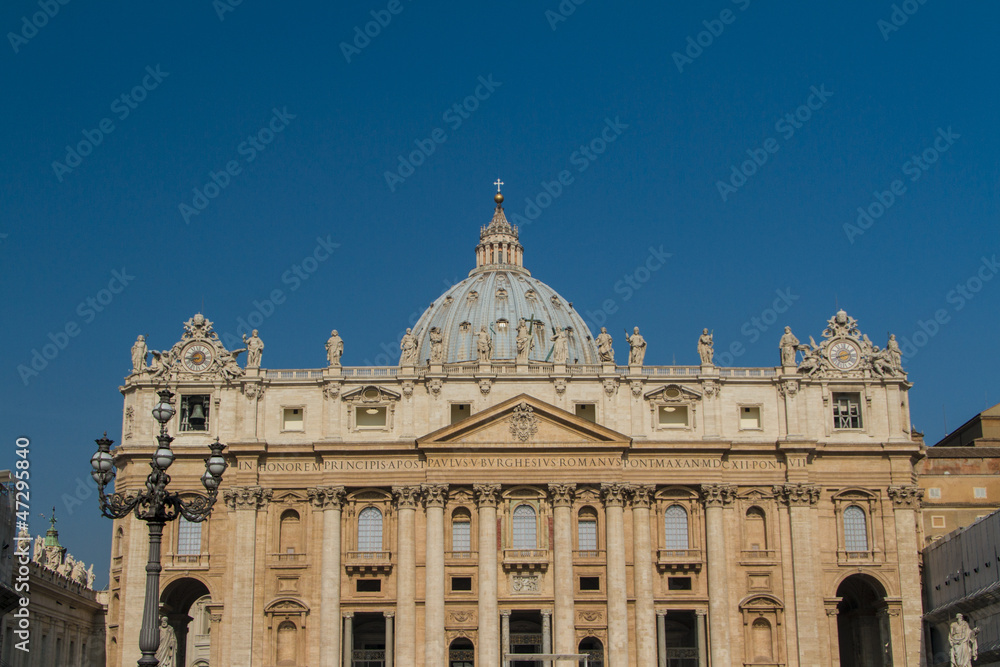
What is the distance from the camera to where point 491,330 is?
121 m

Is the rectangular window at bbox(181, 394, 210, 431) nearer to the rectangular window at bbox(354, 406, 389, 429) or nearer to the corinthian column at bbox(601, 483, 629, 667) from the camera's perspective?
the rectangular window at bbox(354, 406, 389, 429)

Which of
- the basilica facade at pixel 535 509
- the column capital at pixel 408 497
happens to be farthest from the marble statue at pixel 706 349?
the column capital at pixel 408 497

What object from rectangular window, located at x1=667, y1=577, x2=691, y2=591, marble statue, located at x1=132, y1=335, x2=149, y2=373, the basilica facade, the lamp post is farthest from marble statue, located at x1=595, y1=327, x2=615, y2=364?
the lamp post

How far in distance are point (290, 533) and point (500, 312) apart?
51.4 metres

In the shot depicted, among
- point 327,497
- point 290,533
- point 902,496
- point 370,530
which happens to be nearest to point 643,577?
point 370,530

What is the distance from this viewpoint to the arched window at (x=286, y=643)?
72.8m

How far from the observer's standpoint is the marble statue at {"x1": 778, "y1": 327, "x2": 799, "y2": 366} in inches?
3041

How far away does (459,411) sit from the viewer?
3017 inches

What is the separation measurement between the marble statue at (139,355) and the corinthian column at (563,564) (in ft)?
83.8

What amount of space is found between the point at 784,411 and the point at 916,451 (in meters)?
7.93

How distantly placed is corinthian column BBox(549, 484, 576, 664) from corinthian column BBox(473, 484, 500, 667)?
3.38m

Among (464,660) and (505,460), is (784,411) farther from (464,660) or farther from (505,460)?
(464,660)

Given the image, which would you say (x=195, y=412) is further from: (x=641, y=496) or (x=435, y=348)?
(x=641, y=496)

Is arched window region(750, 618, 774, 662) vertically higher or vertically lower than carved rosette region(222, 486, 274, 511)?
lower
